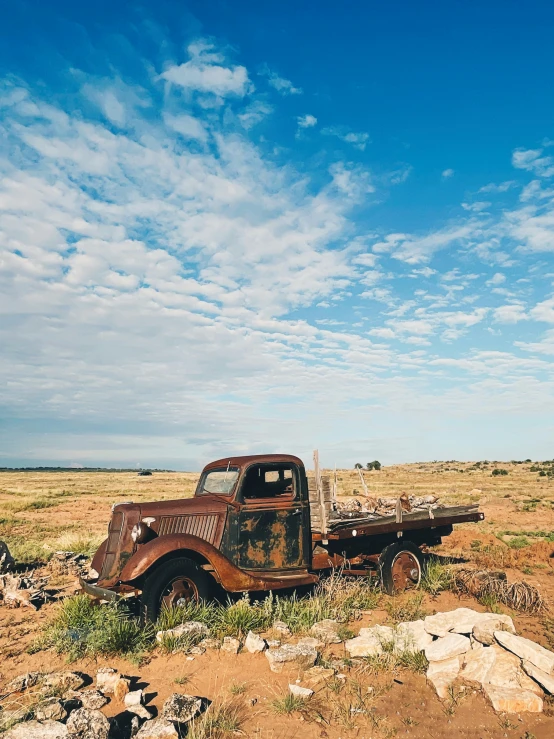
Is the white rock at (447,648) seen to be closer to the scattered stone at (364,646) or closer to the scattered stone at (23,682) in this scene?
the scattered stone at (364,646)

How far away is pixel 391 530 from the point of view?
8.41 metres

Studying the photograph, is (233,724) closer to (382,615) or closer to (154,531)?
(154,531)

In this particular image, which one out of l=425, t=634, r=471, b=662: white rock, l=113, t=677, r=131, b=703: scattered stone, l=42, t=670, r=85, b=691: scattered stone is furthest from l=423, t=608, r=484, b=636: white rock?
l=42, t=670, r=85, b=691: scattered stone

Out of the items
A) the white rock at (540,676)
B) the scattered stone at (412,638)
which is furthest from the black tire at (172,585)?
the white rock at (540,676)

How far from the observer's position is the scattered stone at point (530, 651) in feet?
16.3

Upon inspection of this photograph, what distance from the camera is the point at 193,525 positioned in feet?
23.9

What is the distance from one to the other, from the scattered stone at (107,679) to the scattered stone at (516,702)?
3.59 meters

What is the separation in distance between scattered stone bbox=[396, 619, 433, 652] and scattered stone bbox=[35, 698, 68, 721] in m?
3.50

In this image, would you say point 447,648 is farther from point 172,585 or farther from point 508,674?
point 172,585

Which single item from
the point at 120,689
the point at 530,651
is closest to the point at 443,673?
the point at 530,651

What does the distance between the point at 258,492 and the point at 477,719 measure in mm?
4100

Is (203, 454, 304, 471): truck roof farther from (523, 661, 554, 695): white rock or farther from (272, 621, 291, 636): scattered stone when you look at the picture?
(523, 661, 554, 695): white rock

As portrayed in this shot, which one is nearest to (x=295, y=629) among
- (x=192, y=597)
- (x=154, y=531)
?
(x=192, y=597)

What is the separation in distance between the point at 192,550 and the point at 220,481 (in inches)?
57.7
